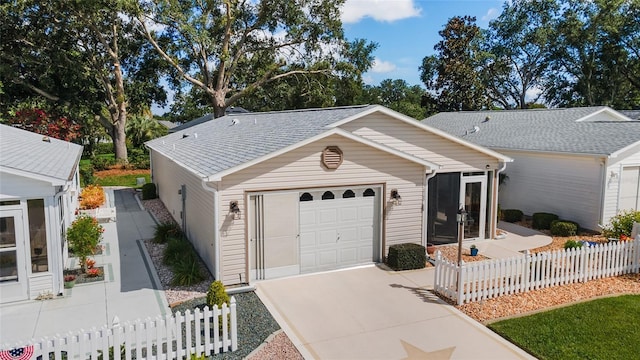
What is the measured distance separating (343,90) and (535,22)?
75.5ft

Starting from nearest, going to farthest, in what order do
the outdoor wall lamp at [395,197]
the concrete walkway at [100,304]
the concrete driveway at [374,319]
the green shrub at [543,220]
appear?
the concrete driveway at [374,319] < the concrete walkway at [100,304] < the outdoor wall lamp at [395,197] < the green shrub at [543,220]

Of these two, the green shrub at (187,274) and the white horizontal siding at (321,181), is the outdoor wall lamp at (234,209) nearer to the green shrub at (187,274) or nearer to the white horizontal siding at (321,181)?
the white horizontal siding at (321,181)

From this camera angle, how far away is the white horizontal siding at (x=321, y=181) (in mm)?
11156

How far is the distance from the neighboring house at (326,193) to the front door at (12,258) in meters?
4.07

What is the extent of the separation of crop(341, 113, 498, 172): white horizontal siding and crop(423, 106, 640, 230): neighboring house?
4360mm

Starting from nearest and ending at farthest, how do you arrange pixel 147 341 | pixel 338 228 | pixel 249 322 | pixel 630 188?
pixel 147 341 → pixel 249 322 → pixel 338 228 → pixel 630 188

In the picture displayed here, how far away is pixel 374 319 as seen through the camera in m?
9.52

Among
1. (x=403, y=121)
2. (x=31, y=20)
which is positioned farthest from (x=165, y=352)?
(x=31, y=20)

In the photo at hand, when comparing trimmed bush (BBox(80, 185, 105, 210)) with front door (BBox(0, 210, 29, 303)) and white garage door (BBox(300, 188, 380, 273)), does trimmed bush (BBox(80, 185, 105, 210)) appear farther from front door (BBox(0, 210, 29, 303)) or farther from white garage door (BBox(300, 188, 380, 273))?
white garage door (BBox(300, 188, 380, 273))

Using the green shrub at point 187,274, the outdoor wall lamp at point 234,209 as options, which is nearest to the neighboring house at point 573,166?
the outdoor wall lamp at point 234,209

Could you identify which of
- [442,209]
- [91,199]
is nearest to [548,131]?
[442,209]

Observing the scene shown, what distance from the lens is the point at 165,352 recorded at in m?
8.02

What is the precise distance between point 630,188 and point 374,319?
547 inches

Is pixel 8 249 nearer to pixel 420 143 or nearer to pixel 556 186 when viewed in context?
pixel 420 143
